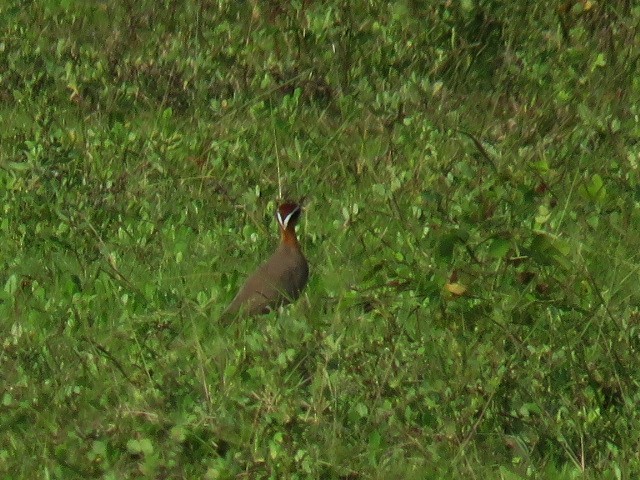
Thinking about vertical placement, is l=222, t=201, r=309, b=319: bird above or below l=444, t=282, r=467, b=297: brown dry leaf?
below

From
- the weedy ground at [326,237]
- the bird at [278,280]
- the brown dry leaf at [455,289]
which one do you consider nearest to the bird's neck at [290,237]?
the bird at [278,280]

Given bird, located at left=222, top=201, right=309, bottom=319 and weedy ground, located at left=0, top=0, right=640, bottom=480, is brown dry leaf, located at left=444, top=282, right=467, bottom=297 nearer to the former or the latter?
weedy ground, located at left=0, top=0, right=640, bottom=480

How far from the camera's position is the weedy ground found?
19.1 feet

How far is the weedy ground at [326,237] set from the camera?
19.1 feet

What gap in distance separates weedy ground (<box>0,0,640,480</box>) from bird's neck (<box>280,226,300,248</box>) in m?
0.19

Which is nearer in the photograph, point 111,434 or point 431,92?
point 111,434

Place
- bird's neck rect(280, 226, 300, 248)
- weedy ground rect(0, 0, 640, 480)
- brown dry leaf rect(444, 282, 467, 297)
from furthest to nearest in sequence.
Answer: bird's neck rect(280, 226, 300, 248) → brown dry leaf rect(444, 282, 467, 297) → weedy ground rect(0, 0, 640, 480)

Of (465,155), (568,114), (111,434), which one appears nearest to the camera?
(111,434)

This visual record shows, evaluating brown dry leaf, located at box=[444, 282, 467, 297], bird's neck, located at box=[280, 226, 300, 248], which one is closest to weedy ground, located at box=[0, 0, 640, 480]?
brown dry leaf, located at box=[444, 282, 467, 297]

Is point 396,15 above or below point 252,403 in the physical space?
below

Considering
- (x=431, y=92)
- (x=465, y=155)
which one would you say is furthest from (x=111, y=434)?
(x=431, y=92)

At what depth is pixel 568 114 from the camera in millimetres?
9969

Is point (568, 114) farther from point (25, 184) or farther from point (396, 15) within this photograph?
point (25, 184)

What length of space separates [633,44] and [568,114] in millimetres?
1097
